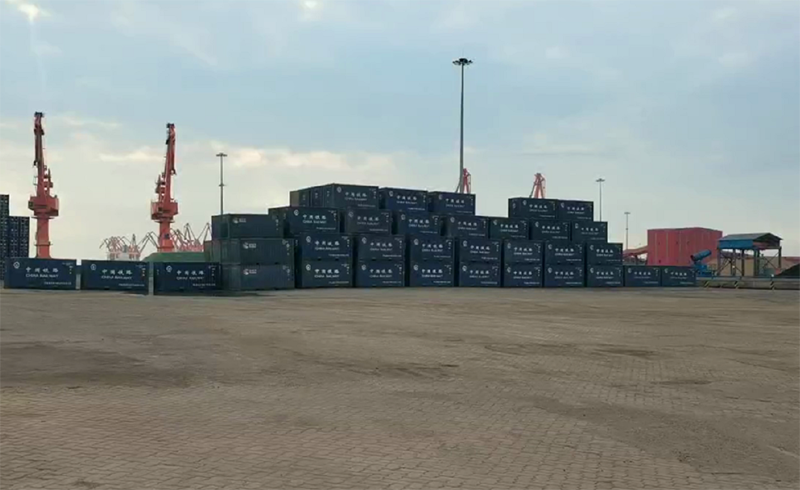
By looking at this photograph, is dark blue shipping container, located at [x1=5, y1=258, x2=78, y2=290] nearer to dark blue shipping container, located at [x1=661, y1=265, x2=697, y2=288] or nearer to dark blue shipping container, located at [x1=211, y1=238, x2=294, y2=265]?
dark blue shipping container, located at [x1=211, y1=238, x2=294, y2=265]

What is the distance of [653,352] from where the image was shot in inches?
484

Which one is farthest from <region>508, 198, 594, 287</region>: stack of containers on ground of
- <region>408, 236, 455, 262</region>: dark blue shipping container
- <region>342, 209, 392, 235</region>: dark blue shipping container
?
<region>342, 209, 392, 235</region>: dark blue shipping container

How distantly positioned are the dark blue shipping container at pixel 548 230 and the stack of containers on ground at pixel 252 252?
16445 mm

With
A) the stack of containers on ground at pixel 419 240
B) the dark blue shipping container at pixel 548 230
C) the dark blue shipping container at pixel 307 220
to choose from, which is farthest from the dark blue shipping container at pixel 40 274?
the dark blue shipping container at pixel 548 230

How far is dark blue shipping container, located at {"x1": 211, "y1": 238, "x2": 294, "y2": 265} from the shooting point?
32688mm

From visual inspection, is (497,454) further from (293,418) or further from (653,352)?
(653,352)

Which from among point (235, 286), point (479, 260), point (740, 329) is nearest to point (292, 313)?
point (740, 329)

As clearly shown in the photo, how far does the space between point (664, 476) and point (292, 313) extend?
15.3 meters

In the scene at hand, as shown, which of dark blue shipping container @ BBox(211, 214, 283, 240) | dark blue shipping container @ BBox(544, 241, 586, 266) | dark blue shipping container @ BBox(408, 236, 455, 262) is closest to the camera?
dark blue shipping container @ BBox(211, 214, 283, 240)

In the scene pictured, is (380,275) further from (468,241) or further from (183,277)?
(183,277)

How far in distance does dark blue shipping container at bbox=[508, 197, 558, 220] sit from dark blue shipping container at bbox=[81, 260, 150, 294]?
22.8 metres

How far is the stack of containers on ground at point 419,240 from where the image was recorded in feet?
127

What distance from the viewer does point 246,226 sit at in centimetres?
3388

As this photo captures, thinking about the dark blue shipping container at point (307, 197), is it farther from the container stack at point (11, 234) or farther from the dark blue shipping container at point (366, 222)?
the container stack at point (11, 234)
